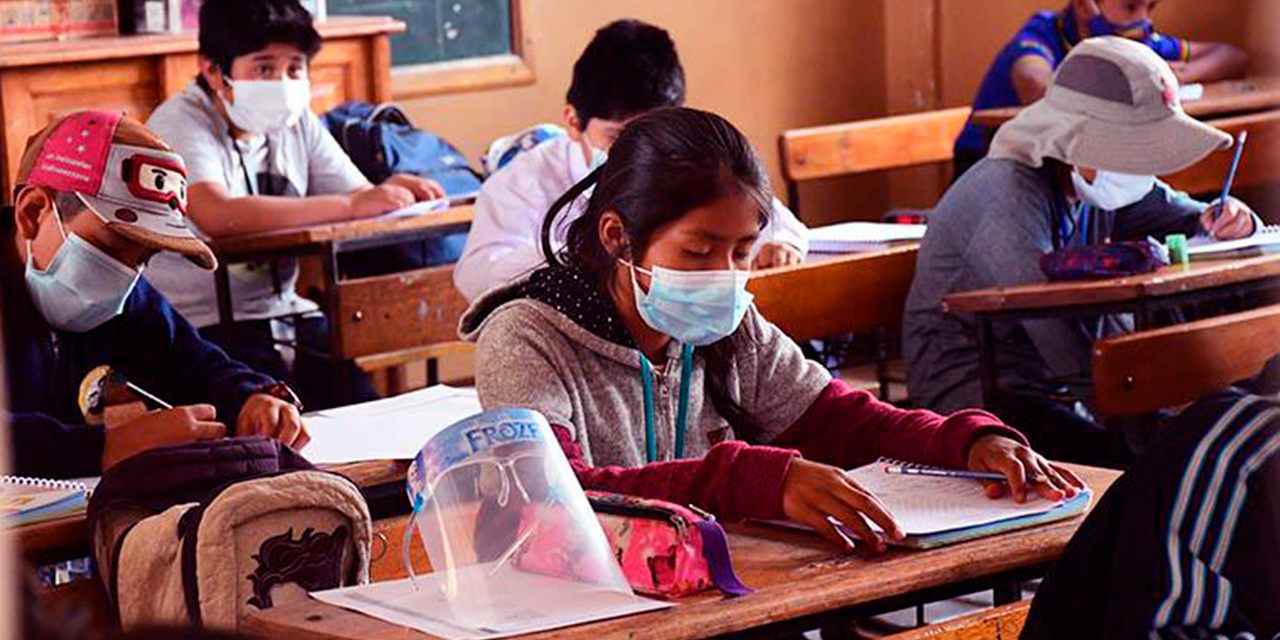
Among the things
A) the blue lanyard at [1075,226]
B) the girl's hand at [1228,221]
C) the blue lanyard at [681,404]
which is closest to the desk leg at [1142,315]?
the blue lanyard at [1075,226]

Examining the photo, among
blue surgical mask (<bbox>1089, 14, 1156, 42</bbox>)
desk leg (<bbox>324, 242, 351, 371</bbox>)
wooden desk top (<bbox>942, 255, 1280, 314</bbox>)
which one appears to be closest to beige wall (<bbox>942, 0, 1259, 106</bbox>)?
blue surgical mask (<bbox>1089, 14, 1156, 42</bbox>)

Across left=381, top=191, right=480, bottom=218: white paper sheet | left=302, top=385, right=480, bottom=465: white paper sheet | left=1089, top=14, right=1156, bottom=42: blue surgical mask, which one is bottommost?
left=302, top=385, right=480, bottom=465: white paper sheet

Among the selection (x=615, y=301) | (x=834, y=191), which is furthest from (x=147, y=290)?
(x=834, y=191)

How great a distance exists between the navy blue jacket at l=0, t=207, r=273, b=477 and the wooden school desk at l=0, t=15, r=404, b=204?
2.42m

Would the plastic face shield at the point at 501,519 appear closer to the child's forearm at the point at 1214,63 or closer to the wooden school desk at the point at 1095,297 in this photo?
the wooden school desk at the point at 1095,297

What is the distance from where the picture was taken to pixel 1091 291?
3.34 meters

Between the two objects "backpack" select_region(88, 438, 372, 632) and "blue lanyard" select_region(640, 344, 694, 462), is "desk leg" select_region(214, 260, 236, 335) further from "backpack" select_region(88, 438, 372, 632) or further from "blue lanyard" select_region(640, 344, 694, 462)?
"backpack" select_region(88, 438, 372, 632)

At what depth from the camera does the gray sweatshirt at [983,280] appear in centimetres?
361

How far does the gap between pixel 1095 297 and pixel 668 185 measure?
4.63ft

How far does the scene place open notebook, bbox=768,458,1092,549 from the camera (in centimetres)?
177

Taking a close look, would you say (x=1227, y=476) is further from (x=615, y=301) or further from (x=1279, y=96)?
(x=1279, y=96)

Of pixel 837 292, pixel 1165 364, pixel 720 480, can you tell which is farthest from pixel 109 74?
pixel 720 480

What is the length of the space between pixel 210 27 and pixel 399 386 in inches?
39.9

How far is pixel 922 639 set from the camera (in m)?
1.61
